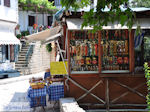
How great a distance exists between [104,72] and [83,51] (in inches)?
42.4

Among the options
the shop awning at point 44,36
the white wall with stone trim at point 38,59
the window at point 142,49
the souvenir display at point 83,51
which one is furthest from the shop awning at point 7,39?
the window at point 142,49

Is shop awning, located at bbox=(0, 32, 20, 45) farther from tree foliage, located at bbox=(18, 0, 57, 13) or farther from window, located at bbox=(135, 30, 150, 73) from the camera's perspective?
window, located at bbox=(135, 30, 150, 73)

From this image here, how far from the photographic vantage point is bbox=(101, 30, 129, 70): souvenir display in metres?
8.25

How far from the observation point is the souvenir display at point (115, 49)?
27.1 feet

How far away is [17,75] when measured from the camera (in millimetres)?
20109

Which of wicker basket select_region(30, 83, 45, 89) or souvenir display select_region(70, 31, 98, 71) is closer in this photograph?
wicker basket select_region(30, 83, 45, 89)

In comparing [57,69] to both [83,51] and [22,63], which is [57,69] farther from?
[22,63]

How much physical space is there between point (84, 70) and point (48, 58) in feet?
61.0

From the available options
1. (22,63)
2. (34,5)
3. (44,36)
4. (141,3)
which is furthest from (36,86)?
(34,5)

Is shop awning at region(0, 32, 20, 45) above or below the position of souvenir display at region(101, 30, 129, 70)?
above

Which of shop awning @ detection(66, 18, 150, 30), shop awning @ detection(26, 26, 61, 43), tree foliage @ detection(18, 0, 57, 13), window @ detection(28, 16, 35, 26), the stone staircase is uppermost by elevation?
tree foliage @ detection(18, 0, 57, 13)

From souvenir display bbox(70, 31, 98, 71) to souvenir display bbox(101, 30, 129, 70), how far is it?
1.05ft

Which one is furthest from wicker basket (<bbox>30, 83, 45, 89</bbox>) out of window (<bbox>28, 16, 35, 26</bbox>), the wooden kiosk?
window (<bbox>28, 16, 35, 26</bbox>)

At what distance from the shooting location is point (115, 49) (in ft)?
27.2
